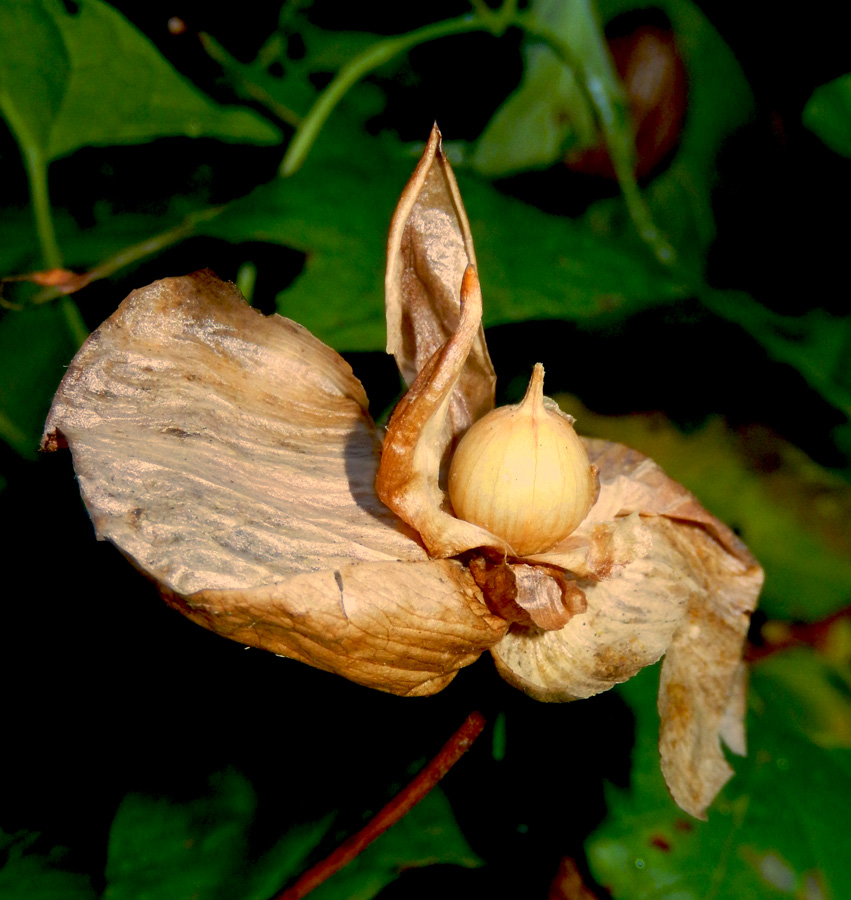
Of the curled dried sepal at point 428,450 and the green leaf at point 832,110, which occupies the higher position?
the green leaf at point 832,110

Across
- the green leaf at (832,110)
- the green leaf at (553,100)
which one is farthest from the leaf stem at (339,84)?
the green leaf at (832,110)

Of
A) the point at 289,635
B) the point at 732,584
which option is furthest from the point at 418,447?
the point at 732,584

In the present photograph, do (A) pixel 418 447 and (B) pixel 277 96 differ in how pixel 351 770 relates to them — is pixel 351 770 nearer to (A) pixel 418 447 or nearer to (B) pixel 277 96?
(A) pixel 418 447

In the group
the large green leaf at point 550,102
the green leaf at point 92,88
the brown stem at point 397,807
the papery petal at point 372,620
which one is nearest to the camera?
the papery petal at point 372,620

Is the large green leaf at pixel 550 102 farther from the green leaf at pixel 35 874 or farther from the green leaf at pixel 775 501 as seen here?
the green leaf at pixel 35 874

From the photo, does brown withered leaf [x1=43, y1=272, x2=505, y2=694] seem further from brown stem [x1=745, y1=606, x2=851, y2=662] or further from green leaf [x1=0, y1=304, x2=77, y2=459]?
brown stem [x1=745, y1=606, x2=851, y2=662]

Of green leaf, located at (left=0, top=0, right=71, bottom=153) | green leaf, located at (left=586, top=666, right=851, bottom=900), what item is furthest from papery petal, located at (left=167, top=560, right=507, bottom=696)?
green leaf, located at (left=0, top=0, right=71, bottom=153)

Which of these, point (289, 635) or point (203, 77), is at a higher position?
point (203, 77)
